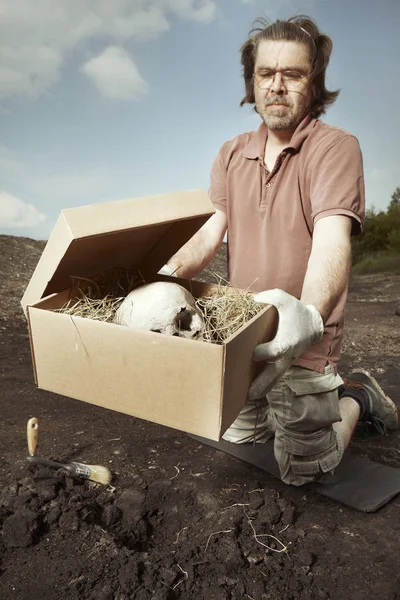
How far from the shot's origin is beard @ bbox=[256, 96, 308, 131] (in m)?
2.67

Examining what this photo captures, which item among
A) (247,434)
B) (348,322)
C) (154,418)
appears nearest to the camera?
(154,418)

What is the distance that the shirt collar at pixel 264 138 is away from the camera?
2.63 metres

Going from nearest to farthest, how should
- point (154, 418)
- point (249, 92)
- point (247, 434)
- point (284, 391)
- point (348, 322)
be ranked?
point (154, 418) < point (284, 391) < point (247, 434) < point (249, 92) < point (348, 322)

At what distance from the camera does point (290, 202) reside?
2602 millimetres

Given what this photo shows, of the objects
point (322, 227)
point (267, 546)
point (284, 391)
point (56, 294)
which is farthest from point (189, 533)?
point (322, 227)

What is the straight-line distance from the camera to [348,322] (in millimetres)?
6832

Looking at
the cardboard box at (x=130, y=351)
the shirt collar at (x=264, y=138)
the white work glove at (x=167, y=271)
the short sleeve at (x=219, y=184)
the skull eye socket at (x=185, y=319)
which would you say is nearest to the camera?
the cardboard box at (x=130, y=351)

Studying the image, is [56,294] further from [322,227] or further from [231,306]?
[322,227]

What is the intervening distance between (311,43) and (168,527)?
7.90 feet

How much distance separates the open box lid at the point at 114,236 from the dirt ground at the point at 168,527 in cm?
84

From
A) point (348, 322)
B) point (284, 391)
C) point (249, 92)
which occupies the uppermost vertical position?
point (249, 92)

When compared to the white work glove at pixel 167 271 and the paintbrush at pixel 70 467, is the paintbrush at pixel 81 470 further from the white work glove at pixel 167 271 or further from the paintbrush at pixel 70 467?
the white work glove at pixel 167 271

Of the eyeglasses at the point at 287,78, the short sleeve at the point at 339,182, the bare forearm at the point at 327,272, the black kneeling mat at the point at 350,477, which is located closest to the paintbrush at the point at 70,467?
the black kneeling mat at the point at 350,477

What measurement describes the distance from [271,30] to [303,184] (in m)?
0.86
